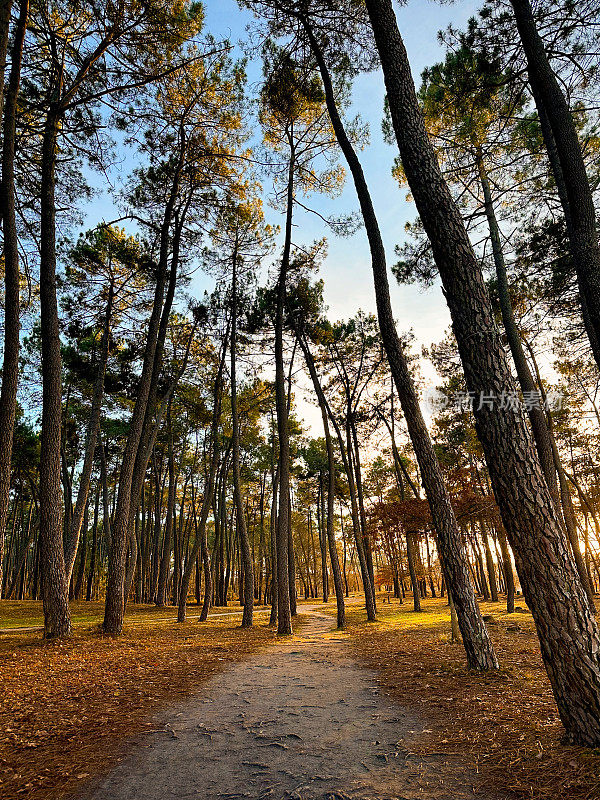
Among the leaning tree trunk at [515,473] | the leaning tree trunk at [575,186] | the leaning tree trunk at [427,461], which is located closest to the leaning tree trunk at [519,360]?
the leaning tree trunk at [575,186]

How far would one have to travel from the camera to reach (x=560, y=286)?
9.35 metres

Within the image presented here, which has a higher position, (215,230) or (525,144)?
(215,230)

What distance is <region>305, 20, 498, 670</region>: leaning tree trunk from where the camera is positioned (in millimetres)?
5906

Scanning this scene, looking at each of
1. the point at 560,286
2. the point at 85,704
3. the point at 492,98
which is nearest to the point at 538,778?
the point at 85,704

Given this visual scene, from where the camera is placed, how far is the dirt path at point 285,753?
260 cm

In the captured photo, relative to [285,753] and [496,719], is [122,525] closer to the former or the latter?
[285,753]

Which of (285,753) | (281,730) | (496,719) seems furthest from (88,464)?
(496,719)

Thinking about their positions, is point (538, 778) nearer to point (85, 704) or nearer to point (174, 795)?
point (174, 795)

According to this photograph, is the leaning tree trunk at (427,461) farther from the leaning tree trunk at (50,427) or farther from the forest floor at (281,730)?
the leaning tree trunk at (50,427)

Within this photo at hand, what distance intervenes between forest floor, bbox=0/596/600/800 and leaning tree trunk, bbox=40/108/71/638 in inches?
52.5

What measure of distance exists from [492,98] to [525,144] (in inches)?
46.8

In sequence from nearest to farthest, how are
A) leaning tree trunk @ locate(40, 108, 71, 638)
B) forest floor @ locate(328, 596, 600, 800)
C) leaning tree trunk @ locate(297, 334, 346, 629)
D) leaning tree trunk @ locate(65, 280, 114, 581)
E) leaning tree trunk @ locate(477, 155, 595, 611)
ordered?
forest floor @ locate(328, 596, 600, 800)
leaning tree trunk @ locate(40, 108, 71, 638)
leaning tree trunk @ locate(477, 155, 595, 611)
leaning tree trunk @ locate(65, 280, 114, 581)
leaning tree trunk @ locate(297, 334, 346, 629)

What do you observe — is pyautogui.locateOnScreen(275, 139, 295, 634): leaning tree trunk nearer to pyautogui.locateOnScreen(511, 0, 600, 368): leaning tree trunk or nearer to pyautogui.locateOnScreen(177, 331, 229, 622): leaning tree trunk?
pyautogui.locateOnScreen(177, 331, 229, 622): leaning tree trunk

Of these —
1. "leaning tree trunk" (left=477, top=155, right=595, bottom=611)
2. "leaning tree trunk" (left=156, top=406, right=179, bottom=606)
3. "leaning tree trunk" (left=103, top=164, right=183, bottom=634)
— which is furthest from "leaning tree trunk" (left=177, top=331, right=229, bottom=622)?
"leaning tree trunk" (left=477, top=155, right=595, bottom=611)
